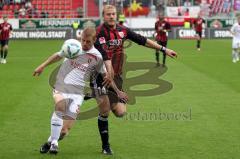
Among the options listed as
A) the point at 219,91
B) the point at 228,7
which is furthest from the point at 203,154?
the point at 228,7

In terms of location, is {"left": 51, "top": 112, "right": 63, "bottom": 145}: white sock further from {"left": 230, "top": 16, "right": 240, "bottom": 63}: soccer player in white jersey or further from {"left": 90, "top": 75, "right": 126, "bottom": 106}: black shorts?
{"left": 230, "top": 16, "right": 240, "bottom": 63}: soccer player in white jersey

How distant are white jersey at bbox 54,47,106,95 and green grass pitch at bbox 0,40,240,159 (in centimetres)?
108

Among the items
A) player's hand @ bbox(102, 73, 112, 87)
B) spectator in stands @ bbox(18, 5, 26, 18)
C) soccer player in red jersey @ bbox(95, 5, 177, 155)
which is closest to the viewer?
player's hand @ bbox(102, 73, 112, 87)

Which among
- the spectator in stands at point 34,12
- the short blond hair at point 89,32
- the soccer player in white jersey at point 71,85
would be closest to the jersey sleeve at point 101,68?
the soccer player in white jersey at point 71,85

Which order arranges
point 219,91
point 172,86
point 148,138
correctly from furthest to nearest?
1. point 172,86
2. point 219,91
3. point 148,138

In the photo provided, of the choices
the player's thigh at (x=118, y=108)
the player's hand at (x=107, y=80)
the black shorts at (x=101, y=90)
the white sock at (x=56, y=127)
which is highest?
the player's hand at (x=107, y=80)

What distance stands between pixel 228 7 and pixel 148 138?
43.0 meters

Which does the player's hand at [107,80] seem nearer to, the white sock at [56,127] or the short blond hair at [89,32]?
the short blond hair at [89,32]

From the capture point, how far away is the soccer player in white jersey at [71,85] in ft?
28.4

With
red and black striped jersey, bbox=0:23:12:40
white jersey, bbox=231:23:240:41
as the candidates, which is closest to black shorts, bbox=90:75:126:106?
white jersey, bbox=231:23:240:41

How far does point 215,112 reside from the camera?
13016 millimetres

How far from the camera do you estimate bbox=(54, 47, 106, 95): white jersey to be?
28.6 ft

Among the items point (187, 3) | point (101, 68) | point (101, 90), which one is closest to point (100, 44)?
point (101, 68)

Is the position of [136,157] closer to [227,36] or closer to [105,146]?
[105,146]
